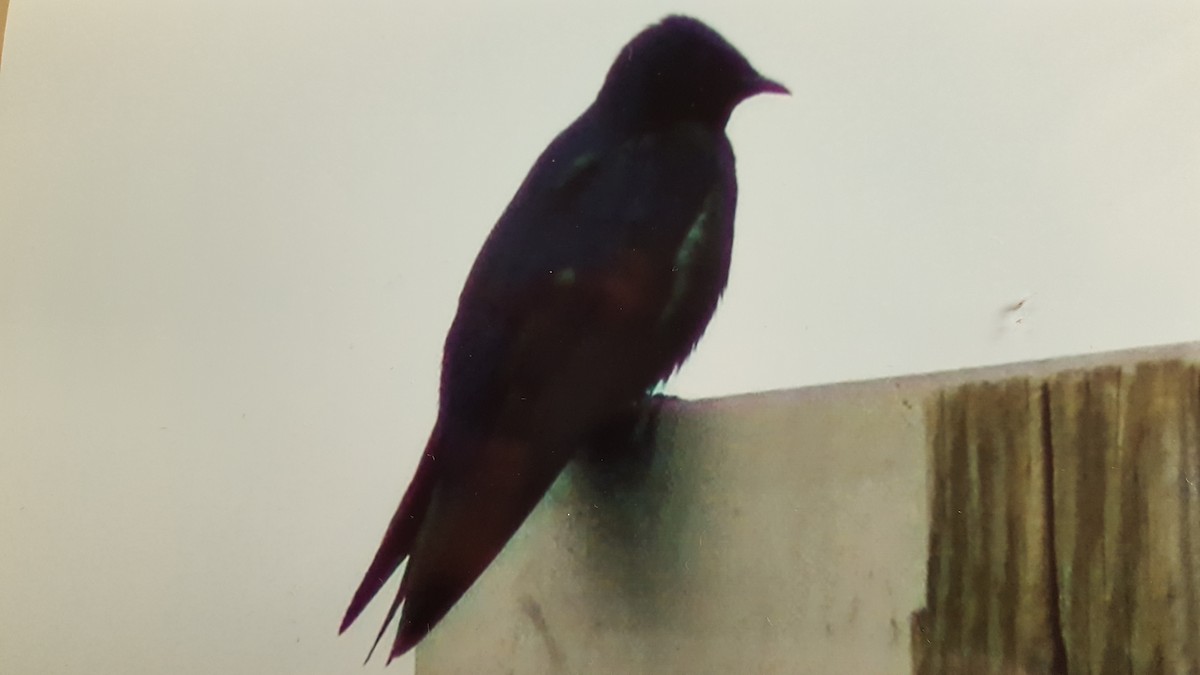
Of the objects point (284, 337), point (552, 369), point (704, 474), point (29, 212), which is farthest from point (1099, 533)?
point (29, 212)

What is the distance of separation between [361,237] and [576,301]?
0.21m

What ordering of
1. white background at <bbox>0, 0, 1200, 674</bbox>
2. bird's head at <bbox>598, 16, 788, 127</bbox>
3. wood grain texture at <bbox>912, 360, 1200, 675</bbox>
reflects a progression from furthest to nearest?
bird's head at <bbox>598, 16, 788, 127</bbox> < white background at <bbox>0, 0, 1200, 674</bbox> < wood grain texture at <bbox>912, 360, 1200, 675</bbox>

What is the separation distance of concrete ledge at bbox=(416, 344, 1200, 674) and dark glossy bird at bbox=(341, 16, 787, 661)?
0.04m

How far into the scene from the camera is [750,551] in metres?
0.57

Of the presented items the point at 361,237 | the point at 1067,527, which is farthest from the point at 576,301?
the point at 1067,527

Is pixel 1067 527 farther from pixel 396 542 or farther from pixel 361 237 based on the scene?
pixel 361 237

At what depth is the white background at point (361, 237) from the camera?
60 cm

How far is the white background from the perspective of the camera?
602mm

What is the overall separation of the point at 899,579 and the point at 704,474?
0.48 feet

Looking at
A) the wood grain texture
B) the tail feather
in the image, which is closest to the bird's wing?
the tail feather

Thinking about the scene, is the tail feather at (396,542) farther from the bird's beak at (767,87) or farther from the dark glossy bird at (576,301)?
the bird's beak at (767,87)

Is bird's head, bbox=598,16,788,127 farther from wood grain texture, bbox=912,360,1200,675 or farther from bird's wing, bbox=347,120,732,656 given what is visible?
wood grain texture, bbox=912,360,1200,675

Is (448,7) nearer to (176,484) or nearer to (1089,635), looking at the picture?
(176,484)

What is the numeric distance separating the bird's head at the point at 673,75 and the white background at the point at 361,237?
0.02 m
